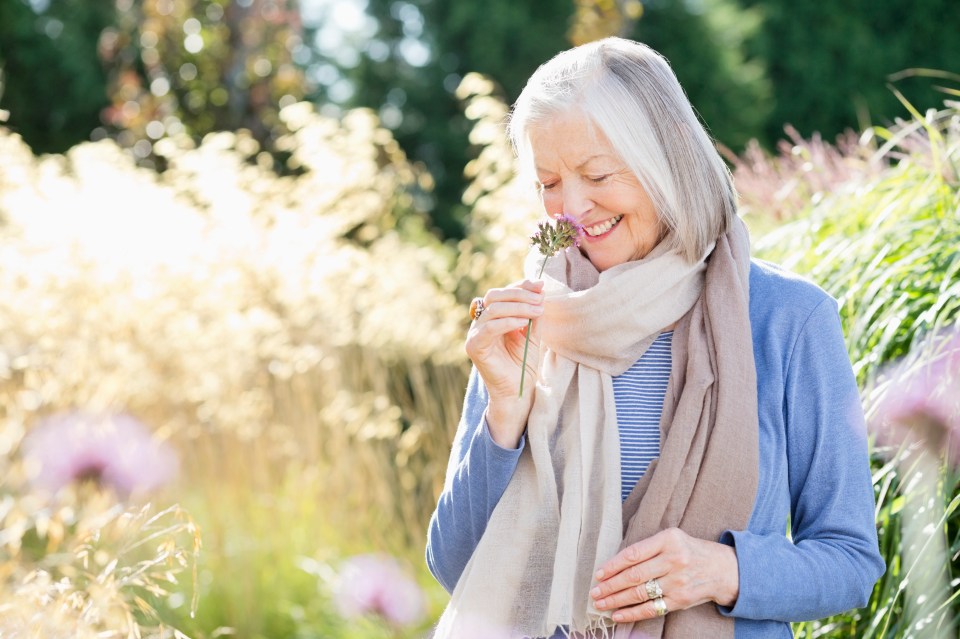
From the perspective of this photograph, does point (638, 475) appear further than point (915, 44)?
No

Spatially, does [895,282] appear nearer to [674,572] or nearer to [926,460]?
[926,460]

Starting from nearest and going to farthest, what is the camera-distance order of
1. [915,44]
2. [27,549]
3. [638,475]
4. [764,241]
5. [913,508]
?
[638,475]
[913,508]
[764,241]
[27,549]
[915,44]

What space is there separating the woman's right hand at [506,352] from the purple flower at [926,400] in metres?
0.82

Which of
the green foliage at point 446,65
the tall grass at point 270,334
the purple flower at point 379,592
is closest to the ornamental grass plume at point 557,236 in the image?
the tall grass at point 270,334

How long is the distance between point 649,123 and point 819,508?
681 millimetres

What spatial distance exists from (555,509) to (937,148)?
1.42 m

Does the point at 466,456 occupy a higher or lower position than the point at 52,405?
higher

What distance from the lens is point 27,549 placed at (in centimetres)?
408

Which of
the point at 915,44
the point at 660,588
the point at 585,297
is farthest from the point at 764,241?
the point at 915,44

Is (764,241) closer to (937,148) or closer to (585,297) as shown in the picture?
(937,148)

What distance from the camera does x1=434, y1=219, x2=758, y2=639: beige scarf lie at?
1.64 metres

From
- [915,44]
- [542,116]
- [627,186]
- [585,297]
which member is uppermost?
[542,116]

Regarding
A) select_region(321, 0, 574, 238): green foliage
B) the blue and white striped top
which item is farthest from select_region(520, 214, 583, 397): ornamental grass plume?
select_region(321, 0, 574, 238): green foliage

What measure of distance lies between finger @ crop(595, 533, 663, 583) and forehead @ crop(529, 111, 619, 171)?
62 centimetres
